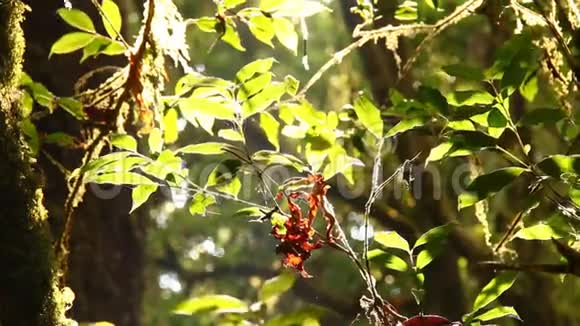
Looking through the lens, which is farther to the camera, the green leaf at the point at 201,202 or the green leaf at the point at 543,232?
the green leaf at the point at 201,202

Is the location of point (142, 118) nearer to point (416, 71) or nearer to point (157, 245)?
point (416, 71)

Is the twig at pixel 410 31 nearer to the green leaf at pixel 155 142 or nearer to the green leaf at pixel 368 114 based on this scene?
the green leaf at pixel 368 114

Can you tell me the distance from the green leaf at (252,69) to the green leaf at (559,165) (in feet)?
1.04

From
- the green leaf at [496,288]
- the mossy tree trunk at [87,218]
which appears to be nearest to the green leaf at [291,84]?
the green leaf at [496,288]

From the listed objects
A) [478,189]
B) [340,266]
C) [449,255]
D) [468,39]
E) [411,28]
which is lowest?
[340,266]

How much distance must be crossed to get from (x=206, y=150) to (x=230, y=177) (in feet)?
0.18

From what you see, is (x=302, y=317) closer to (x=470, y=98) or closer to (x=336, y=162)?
(x=336, y=162)

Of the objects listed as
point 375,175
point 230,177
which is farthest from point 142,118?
point 375,175

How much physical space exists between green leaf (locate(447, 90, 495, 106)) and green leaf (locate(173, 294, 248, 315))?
37cm

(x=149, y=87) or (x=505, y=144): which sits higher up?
(x=149, y=87)

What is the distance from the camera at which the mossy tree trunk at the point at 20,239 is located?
621 millimetres

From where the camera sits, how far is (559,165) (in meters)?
0.63

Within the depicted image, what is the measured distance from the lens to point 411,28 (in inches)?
38.6

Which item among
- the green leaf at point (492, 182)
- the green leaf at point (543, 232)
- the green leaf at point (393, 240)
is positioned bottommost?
the green leaf at point (543, 232)
